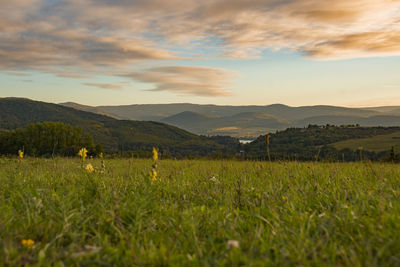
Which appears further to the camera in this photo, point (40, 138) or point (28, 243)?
point (40, 138)

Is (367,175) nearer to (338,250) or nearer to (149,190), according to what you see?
(338,250)

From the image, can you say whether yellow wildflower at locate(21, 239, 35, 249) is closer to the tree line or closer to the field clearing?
the tree line

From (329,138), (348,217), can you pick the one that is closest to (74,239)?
(348,217)

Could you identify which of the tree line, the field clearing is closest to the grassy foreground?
the tree line

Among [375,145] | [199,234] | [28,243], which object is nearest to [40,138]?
[28,243]

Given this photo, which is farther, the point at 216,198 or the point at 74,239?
the point at 216,198

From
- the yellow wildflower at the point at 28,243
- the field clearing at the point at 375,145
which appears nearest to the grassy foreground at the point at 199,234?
the yellow wildflower at the point at 28,243

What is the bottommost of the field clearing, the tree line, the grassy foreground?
the field clearing

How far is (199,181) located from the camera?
6582 millimetres

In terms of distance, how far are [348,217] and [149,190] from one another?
2.61 meters

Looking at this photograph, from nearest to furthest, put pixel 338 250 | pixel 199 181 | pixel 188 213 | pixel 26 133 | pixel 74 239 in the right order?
pixel 338 250 → pixel 74 239 → pixel 188 213 → pixel 199 181 → pixel 26 133

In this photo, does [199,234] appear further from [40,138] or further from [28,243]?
[40,138]

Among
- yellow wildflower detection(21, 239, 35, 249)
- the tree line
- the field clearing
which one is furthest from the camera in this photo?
the field clearing

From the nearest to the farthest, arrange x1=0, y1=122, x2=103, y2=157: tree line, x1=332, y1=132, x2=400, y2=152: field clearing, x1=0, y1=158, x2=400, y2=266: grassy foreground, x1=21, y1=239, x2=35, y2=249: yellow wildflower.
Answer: x1=0, y1=158, x2=400, y2=266: grassy foreground < x1=21, y1=239, x2=35, y2=249: yellow wildflower < x1=0, y1=122, x2=103, y2=157: tree line < x1=332, y1=132, x2=400, y2=152: field clearing
